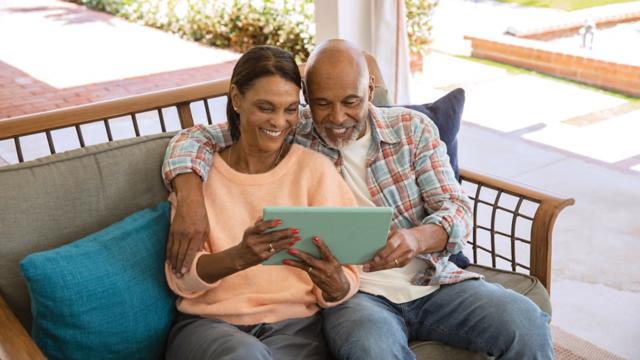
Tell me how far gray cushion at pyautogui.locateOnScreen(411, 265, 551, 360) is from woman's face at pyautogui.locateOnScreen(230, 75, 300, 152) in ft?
2.00

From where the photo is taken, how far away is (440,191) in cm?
180

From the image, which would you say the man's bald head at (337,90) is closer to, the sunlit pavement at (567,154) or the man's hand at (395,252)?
the man's hand at (395,252)

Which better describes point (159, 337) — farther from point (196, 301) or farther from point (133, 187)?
point (133, 187)

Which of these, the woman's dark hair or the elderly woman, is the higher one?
the woman's dark hair

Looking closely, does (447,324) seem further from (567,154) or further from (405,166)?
(567,154)

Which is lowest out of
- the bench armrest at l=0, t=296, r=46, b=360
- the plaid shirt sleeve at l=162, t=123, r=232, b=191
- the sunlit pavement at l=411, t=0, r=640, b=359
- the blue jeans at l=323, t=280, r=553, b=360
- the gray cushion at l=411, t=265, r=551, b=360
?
the sunlit pavement at l=411, t=0, r=640, b=359

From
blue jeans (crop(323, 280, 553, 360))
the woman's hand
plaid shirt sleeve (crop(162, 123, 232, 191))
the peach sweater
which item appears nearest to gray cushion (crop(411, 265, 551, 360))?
Answer: blue jeans (crop(323, 280, 553, 360))

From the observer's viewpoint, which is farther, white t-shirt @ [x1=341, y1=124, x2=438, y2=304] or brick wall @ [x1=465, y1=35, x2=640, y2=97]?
brick wall @ [x1=465, y1=35, x2=640, y2=97]

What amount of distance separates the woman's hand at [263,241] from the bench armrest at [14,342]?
1.49 ft

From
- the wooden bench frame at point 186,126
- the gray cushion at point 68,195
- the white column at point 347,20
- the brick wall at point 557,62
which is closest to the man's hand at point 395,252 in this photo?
the wooden bench frame at point 186,126

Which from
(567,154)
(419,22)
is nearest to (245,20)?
(419,22)

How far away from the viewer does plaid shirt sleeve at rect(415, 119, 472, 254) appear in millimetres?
1730

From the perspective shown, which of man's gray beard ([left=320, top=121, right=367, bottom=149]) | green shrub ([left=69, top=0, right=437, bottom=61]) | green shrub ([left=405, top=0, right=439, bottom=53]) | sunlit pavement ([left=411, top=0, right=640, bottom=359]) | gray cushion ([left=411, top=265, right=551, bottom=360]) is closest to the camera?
gray cushion ([left=411, top=265, right=551, bottom=360])

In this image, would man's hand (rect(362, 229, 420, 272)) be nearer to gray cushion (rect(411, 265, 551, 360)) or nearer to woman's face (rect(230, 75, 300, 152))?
gray cushion (rect(411, 265, 551, 360))
